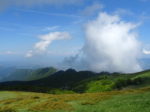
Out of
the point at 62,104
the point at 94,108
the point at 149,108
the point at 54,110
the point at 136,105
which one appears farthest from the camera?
the point at 62,104

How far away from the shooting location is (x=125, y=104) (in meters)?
29.0

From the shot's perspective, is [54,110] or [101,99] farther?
[101,99]

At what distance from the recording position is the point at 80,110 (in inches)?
1163

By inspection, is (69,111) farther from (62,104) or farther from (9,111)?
(9,111)

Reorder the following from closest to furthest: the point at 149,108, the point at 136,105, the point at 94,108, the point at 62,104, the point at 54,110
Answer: the point at 149,108 < the point at 136,105 < the point at 94,108 < the point at 54,110 < the point at 62,104

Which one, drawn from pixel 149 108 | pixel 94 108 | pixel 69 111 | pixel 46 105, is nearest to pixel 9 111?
pixel 46 105

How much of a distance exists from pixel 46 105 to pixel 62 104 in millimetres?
2751

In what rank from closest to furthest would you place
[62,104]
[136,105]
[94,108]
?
[136,105], [94,108], [62,104]

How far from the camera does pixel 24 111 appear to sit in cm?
3325

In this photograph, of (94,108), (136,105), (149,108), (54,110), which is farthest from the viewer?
(54,110)

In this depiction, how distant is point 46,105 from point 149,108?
1652 cm

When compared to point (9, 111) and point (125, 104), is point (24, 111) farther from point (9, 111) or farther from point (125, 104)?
point (125, 104)

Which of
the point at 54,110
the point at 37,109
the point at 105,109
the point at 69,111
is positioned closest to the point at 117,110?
the point at 105,109

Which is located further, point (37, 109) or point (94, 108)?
point (37, 109)
